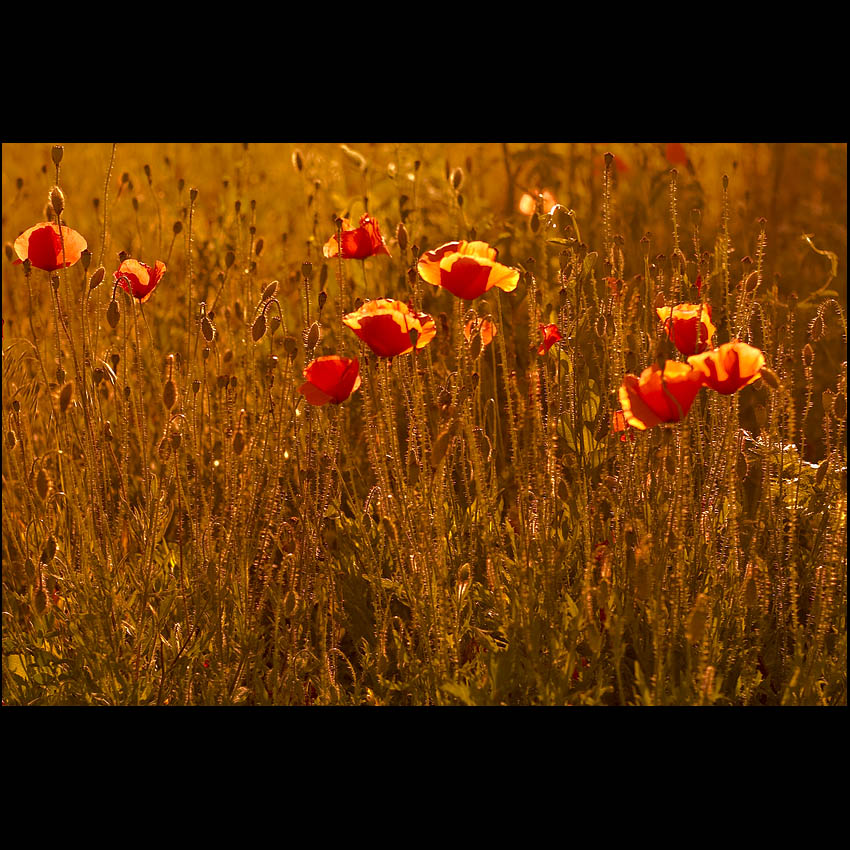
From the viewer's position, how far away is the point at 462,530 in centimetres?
218

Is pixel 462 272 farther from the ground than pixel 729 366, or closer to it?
farther from the ground

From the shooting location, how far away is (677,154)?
338 cm

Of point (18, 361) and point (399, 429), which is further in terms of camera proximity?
point (399, 429)

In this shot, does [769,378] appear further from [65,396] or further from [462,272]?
[65,396]

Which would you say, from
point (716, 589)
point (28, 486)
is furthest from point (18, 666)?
point (716, 589)

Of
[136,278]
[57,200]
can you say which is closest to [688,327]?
[136,278]

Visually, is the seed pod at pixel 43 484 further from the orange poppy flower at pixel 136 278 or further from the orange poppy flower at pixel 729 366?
the orange poppy flower at pixel 729 366

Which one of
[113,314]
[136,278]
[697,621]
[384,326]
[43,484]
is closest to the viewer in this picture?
[697,621]

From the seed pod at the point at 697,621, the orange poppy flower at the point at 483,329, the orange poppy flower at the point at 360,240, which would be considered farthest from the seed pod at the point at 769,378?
the orange poppy flower at the point at 360,240

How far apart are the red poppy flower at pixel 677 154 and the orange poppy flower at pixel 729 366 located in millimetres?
1821

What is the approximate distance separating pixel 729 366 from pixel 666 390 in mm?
105

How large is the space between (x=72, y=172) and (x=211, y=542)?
243 centimetres

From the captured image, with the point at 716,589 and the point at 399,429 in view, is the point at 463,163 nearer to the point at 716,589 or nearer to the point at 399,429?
the point at 399,429

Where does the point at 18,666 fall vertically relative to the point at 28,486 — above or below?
below
